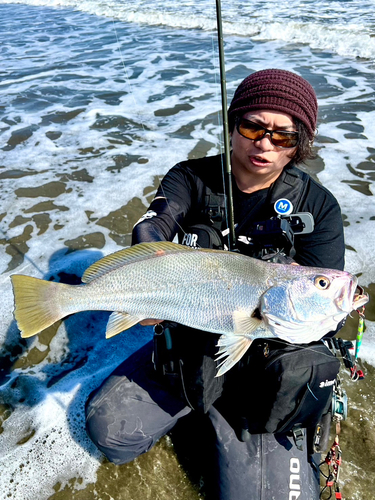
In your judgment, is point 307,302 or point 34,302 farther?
point 34,302

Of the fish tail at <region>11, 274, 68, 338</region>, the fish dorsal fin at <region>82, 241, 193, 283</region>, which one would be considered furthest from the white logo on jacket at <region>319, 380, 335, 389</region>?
the fish tail at <region>11, 274, 68, 338</region>

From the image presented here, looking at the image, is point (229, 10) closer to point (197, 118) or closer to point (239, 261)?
point (197, 118)

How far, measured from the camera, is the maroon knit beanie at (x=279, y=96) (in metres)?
2.55

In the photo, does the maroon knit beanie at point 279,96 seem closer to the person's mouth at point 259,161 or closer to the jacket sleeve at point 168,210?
the person's mouth at point 259,161

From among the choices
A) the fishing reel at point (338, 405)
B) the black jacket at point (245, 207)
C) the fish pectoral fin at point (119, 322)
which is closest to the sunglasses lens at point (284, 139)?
the black jacket at point (245, 207)

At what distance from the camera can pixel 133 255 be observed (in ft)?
7.05

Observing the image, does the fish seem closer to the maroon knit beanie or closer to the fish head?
the fish head

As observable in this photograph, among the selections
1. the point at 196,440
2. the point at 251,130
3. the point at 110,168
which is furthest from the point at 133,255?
the point at 110,168

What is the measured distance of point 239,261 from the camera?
207 centimetres

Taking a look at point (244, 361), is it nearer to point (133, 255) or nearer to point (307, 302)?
point (307, 302)

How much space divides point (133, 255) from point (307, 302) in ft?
3.31

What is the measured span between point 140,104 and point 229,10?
1297 centimetres

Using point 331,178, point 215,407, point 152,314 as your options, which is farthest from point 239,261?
point 331,178

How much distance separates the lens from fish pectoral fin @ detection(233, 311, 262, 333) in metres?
1.98
